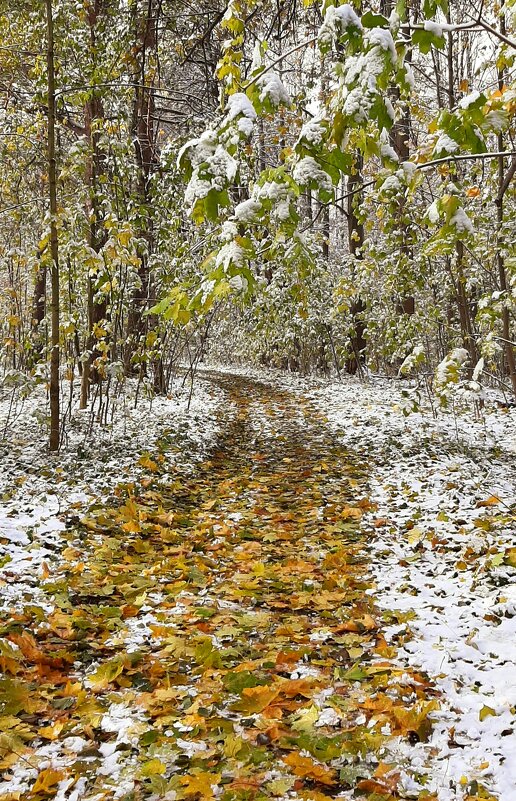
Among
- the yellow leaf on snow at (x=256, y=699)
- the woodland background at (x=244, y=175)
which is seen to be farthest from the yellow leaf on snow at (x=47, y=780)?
the woodland background at (x=244, y=175)

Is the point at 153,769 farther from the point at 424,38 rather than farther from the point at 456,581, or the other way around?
the point at 424,38

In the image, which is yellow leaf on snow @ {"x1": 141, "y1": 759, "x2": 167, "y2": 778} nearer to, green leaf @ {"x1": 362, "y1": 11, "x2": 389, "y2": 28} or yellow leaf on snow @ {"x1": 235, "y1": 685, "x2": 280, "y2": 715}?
yellow leaf on snow @ {"x1": 235, "y1": 685, "x2": 280, "y2": 715}

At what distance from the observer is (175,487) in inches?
265

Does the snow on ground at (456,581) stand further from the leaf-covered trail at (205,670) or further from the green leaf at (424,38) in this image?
the green leaf at (424,38)

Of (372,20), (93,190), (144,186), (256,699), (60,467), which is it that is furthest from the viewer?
(144,186)

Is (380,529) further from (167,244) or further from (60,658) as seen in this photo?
(167,244)

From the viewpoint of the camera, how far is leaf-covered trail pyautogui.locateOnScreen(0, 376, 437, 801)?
2346 mm

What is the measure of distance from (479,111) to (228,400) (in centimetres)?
1290

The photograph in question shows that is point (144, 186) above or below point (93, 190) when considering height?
above

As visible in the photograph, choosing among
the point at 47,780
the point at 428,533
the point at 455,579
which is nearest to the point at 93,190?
the point at 428,533

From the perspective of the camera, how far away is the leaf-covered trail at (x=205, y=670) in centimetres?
235

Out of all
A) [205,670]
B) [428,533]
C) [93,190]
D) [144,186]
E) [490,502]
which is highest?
[144,186]

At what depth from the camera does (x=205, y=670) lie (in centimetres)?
312

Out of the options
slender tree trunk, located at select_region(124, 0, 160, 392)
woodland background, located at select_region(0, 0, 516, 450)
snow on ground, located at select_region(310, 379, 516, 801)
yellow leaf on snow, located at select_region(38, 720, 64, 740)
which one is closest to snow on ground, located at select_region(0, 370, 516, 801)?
snow on ground, located at select_region(310, 379, 516, 801)
